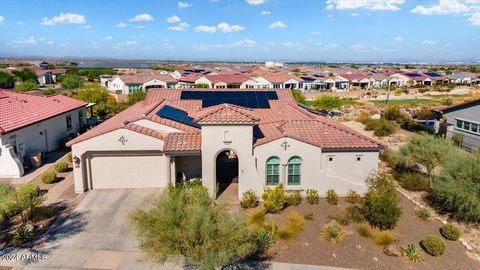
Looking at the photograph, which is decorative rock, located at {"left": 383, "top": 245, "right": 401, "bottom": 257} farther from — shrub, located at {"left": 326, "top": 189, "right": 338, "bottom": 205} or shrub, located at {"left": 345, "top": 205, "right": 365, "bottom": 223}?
shrub, located at {"left": 326, "top": 189, "right": 338, "bottom": 205}

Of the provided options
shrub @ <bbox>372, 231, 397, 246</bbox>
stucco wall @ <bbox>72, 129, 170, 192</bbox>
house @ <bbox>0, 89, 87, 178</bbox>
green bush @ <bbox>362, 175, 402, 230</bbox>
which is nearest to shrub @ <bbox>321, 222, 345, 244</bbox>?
shrub @ <bbox>372, 231, 397, 246</bbox>

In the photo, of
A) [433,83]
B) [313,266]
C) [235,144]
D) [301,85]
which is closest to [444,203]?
[313,266]

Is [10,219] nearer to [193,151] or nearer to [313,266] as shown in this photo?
[193,151]

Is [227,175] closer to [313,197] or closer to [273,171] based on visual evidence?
[273,171]

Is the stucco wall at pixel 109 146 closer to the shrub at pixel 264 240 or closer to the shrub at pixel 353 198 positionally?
the shrub at pixel 264 240

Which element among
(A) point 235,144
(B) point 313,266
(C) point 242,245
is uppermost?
(A) point 235,144

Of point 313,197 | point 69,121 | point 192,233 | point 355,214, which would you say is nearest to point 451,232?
point 355,214
